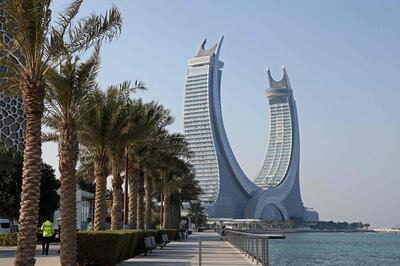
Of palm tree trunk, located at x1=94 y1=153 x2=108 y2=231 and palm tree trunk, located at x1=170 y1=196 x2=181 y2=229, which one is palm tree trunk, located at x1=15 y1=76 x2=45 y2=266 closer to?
palm tree trunk, located at x1=94 y1=153 x2=108 y2=231

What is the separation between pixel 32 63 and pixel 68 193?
3.90 metres

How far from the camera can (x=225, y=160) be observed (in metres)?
150

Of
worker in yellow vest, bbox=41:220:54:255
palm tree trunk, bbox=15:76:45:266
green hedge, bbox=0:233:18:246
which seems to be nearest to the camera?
palm tree trunk, bbox=15:76:45:266

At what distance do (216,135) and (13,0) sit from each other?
135070 millimetres

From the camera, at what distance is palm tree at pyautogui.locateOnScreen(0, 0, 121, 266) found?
496 inches

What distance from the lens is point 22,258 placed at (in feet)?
40.9

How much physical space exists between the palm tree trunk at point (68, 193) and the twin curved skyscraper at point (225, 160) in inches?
4943

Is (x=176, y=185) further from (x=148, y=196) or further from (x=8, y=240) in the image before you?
(x=8, y=240)

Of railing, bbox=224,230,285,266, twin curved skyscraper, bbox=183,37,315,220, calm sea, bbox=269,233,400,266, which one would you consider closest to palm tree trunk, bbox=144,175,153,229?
calm sea, bbox=269,233,400,266

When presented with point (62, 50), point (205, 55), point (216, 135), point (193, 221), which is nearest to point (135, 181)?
point (62, 50)

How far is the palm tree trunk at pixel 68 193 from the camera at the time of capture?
1547 centimetres

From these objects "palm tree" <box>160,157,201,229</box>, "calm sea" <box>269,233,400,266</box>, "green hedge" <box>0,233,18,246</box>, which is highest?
"palm tree" <box>160,157,201,229</box>

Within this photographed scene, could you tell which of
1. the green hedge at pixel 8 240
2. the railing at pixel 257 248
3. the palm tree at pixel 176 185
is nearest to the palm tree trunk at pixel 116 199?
the railing at pixel 257 248

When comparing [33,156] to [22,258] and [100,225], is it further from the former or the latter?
[100,225]
